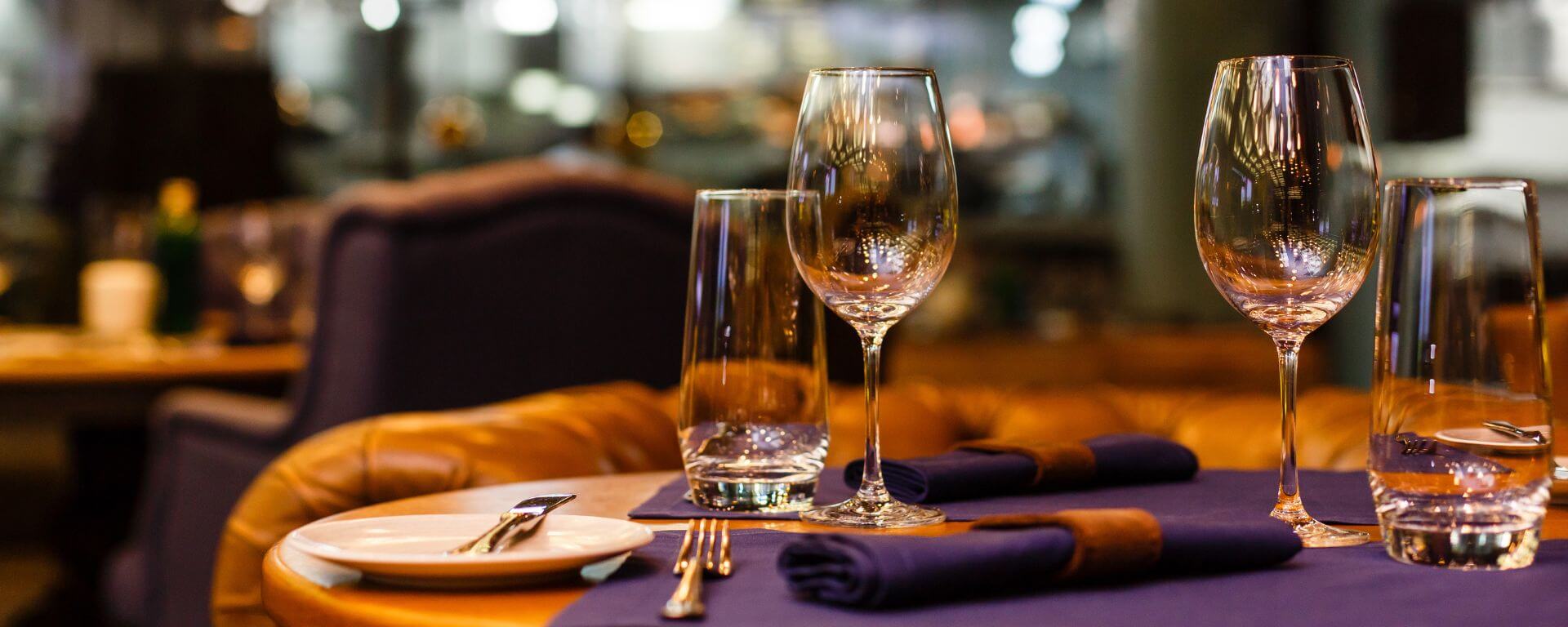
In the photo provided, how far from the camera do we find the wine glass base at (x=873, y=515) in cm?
77

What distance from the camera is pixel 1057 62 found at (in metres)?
6.81

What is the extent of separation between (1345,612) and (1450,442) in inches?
5.1

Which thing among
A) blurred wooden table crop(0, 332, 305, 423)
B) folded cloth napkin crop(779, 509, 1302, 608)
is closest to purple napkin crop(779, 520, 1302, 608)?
folded cloth napkin crop(779, 509, 1302, 608)

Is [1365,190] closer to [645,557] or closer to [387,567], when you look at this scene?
[645,557]

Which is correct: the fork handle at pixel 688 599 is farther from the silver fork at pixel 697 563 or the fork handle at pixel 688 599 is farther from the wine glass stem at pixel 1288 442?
the wine glass stem at pixel 1288 442

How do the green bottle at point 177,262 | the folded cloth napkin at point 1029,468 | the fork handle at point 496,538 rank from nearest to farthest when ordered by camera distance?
the fork handle at point 496,538 → the folded cloth napkin at point 1029,468 → the green bottle at point 177,262

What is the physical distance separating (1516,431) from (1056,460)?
1.03 ft

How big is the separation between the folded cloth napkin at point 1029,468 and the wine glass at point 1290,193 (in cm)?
16

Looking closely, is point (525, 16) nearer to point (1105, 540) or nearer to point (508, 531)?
point (508, 531)

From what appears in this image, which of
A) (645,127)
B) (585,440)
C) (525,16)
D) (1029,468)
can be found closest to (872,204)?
(1029,468)

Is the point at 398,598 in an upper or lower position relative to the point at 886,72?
lower

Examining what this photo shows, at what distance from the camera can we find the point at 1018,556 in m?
0.58

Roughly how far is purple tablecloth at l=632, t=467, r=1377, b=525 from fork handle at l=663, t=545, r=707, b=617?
234 mm

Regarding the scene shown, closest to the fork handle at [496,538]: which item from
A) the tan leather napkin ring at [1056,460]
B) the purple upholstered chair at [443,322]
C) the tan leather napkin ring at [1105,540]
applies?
the tan leather napkin ring at [1105,540]
